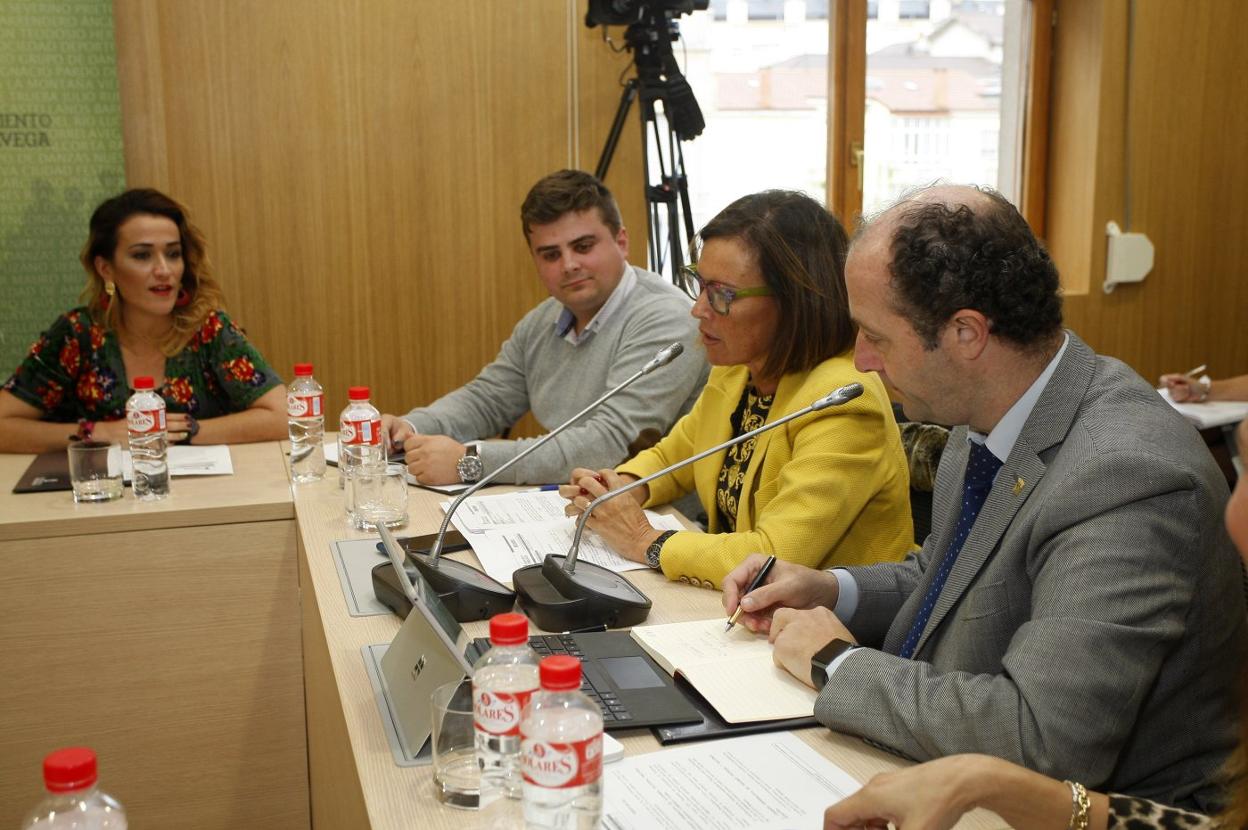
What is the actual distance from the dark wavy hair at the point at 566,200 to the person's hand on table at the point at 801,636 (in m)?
1.58

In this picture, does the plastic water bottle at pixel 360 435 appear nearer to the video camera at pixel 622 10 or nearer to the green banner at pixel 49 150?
the green banner at pixel 49 150

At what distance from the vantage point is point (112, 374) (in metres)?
2.85

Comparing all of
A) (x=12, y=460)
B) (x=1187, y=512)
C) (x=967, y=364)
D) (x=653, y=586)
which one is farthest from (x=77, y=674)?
(x=1187, y=512)

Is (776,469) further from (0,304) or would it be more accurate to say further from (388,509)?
(0,304)

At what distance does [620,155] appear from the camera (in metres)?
3.87

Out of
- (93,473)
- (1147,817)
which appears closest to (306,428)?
(93,473)

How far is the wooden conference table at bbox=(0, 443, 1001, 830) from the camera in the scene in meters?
2.10

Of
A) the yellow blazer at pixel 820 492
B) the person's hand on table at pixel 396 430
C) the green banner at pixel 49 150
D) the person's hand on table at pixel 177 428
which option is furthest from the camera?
the green banner at pixel 49 150

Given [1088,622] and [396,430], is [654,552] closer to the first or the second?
[1088,622]

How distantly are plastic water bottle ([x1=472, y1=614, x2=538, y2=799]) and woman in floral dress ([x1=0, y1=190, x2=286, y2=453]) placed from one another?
6.43 ft

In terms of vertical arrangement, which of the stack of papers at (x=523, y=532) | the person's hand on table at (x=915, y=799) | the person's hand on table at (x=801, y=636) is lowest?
the stack of papers at (x=523, y=532)

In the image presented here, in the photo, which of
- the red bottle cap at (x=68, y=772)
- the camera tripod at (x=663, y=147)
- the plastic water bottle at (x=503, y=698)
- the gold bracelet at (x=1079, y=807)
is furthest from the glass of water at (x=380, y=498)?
the camera tripod at (x=663, y=147)

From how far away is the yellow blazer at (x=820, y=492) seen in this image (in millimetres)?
1682

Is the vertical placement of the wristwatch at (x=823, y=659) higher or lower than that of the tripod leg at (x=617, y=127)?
lower
